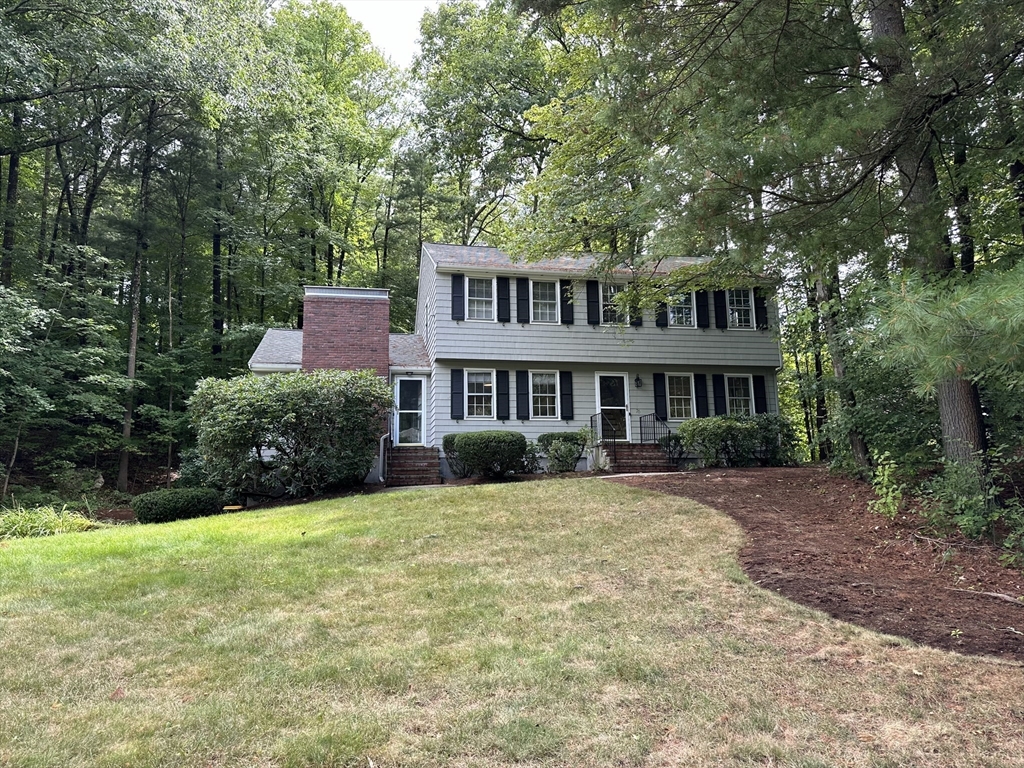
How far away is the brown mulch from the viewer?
13.0ft

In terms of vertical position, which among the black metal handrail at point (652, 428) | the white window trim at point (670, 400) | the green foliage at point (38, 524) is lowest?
the green foliage at point (38, 524)

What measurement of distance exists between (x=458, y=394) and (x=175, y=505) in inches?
256

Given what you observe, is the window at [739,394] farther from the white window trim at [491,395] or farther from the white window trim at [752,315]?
the white window trim at [491,395]

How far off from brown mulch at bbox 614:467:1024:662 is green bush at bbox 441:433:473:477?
19.8 feet

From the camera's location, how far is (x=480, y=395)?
14.7m

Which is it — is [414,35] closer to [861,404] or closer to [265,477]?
[265,477]

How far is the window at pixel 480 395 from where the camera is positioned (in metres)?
14.5

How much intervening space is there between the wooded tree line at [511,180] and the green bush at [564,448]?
3.67 metres

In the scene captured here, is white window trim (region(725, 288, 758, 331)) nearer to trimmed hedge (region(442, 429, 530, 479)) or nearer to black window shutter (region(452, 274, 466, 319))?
black window shutter (region(452, 274, 466, 319))

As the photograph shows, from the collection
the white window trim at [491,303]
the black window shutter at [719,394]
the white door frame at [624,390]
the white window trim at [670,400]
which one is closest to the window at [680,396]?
the white window trim at [670,400]

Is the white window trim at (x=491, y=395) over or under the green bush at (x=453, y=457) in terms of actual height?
over

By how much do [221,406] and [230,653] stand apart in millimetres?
7729

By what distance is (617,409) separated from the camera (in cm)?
1522

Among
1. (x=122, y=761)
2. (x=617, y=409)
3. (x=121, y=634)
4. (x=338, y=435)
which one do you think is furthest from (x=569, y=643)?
(x=617, y=409)
